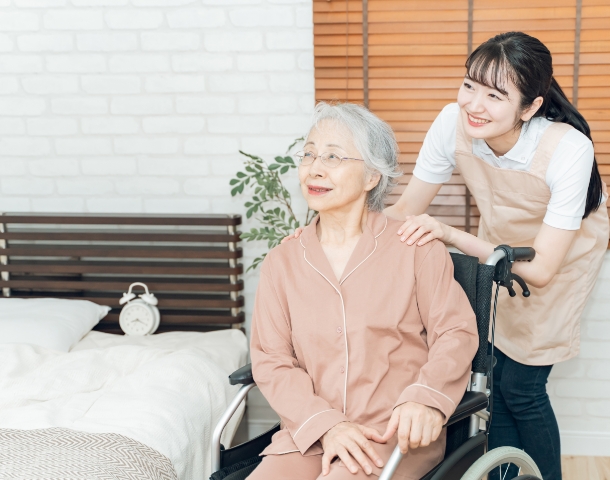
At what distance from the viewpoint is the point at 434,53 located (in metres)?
2.45

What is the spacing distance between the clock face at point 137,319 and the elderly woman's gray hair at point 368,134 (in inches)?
49.8

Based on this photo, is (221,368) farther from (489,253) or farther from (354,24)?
(354,24)

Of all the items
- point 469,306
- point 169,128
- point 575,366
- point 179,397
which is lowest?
point 575,366

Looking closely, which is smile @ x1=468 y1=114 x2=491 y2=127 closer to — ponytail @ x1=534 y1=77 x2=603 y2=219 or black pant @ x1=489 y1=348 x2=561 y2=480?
ponytail @ x1=534 y1=77 x2=603 y2=219

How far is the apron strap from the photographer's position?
1.71 m

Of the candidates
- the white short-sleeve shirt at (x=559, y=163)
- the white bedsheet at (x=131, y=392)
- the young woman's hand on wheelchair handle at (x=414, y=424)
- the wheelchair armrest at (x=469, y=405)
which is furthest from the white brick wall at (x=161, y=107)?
the young woman's hand on wheelchair handle at (x=414, y=424)

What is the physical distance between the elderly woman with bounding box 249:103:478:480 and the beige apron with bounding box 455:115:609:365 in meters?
0.36

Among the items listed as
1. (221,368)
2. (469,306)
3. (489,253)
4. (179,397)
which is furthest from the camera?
(221,368)

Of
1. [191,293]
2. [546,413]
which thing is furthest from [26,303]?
[546,413]

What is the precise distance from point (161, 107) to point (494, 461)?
1839 millimetres

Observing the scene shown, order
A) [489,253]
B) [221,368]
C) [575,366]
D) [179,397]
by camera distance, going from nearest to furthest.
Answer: [489,253]
[179,397]
[221,368]
[575,366]

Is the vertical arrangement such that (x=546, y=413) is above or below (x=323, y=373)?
below

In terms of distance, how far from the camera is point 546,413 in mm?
1996

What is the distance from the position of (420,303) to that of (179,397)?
2.64ft
